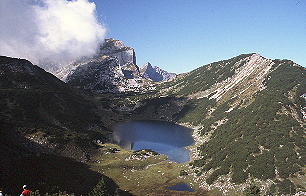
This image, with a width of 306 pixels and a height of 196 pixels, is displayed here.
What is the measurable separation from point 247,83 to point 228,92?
52.1 feet

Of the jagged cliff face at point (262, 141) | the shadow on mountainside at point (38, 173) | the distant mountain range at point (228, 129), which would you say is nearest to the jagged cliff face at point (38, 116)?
the distant mountain range at point (228, 129)

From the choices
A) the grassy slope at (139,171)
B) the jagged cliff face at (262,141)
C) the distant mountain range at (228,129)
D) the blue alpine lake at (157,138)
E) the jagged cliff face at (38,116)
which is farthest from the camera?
the blue alpine lake at (157,138)

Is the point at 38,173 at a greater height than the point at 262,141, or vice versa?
the point at 262,141

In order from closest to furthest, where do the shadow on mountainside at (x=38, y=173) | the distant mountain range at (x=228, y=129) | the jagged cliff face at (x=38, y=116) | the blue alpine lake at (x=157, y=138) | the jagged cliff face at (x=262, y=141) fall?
the shadow on mountainside at (x=38, y=173), the jagged cliff face at (x=262, y=141), the distant mountain range at (x=228, y=129), the jagged cliff face at (x=38, y=116), the blue alpine lake at (x=157, y=138)

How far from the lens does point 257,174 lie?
7869 cm

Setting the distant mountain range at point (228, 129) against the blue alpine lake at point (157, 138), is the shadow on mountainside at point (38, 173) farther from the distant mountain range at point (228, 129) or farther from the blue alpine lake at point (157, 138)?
the blue alpine lake at point (157, 138)

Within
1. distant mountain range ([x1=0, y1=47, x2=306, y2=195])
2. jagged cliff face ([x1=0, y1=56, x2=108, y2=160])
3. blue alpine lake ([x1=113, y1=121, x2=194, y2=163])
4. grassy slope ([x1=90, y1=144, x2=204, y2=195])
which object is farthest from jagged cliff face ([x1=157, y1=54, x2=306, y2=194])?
jagged cliff face ([x1=0, y1=56, x2=108, y2=160])

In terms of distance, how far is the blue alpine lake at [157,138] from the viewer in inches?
4820

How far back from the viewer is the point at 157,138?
150875mm

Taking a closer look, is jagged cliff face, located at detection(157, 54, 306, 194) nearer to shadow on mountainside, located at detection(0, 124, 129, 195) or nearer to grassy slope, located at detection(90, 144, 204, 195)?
grassy slope, located at detection(90, 144, 204, 195)

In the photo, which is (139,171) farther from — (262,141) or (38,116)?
(38,116)

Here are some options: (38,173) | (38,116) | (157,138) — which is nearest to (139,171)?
(38,173)

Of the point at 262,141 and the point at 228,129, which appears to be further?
the point at 228,129

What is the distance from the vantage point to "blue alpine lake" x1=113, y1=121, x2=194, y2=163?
12244 centimetres
